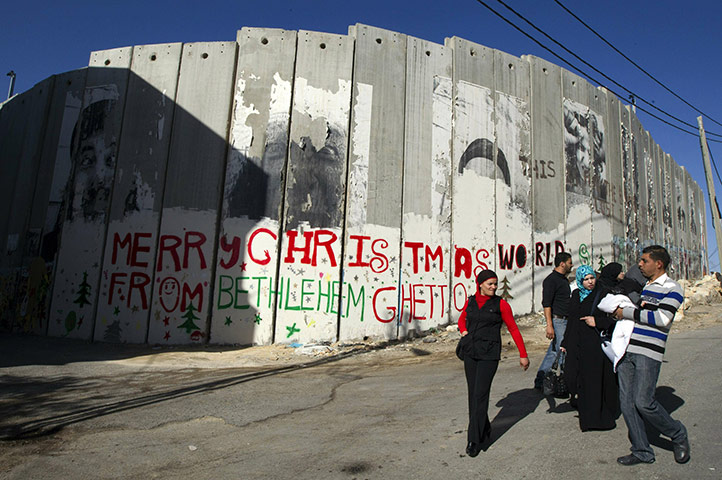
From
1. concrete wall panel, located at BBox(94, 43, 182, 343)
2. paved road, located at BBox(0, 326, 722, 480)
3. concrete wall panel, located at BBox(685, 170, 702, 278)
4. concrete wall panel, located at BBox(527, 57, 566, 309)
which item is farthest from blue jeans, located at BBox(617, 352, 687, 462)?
concrete wall panel, located at BBox(685, 170, 702, 278)

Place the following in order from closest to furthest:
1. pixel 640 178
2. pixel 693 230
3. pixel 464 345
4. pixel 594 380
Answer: pixel 464 345
pixel 594 380
pixel 640 178
pixel 693 230

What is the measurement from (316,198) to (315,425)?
6.72 metres

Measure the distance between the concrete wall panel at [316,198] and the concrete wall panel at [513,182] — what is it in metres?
4.01

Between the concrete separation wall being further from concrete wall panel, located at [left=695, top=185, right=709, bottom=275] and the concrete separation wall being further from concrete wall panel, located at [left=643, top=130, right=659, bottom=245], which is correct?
concrete wall panel, located at [left=695, top=185, right=709, bottom=275]

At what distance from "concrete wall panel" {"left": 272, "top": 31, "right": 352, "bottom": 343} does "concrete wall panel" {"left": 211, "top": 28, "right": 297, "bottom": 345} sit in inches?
8.9

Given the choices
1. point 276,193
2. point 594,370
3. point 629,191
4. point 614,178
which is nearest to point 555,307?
point 594,370

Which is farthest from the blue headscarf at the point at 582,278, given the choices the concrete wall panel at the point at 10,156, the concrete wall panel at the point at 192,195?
the concrete wall panel at the point at 10,156

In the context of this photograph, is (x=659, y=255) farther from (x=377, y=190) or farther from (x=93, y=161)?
(x=93, y=161)

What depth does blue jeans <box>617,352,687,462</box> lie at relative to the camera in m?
3.65

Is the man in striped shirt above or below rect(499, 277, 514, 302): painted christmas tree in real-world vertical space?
below

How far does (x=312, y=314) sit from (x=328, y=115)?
4.41 m

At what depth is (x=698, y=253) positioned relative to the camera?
2881cm

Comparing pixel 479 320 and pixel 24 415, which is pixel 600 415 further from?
pixel 24 415

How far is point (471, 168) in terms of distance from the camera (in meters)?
12.7
